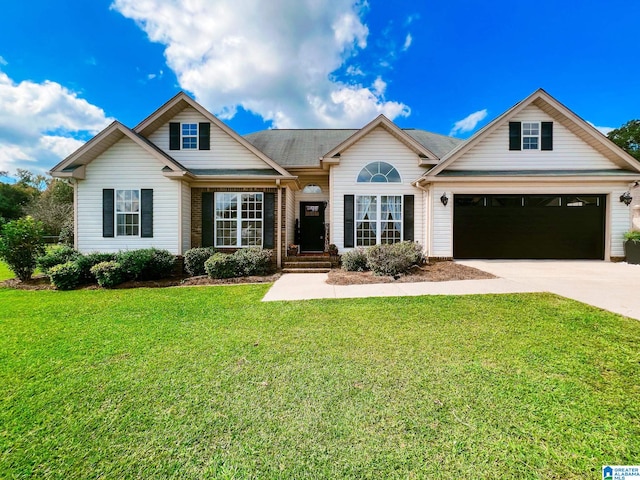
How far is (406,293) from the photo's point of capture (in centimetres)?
676

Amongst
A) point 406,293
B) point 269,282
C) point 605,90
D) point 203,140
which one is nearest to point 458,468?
point 406,293

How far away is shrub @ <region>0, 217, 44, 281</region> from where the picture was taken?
9.00 metres

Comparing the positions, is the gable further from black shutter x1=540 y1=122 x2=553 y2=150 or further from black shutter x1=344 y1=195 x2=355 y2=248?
black shutter x1=540 y1=122 x2=553 y2=150

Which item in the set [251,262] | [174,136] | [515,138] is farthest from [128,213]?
[515,138]

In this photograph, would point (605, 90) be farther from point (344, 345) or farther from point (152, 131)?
point (152, 131)

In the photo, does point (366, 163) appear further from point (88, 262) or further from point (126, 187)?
point (88, 262)

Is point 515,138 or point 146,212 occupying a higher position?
point 515,138

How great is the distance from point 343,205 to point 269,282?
4.83 meters

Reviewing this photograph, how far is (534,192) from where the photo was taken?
11078mm

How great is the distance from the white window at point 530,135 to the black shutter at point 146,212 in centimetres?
1523

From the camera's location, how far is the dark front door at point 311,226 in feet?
43.8

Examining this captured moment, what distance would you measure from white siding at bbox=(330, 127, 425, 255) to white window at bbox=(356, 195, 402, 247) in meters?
0.32

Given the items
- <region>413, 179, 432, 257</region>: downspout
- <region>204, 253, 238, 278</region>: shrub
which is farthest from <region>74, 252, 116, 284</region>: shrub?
<region>413, 179, 432, 257</region>: downspout

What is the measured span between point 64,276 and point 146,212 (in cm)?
328
